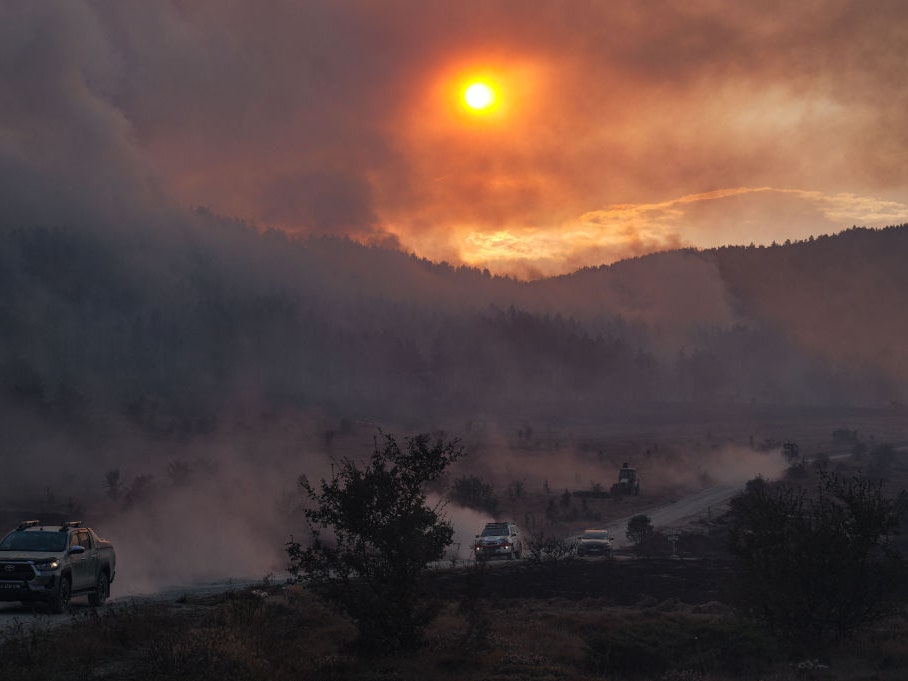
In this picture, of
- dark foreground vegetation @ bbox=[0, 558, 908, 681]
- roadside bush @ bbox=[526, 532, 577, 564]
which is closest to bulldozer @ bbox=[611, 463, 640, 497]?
roadside bush @ bbox=[526, 532, 577, 564]

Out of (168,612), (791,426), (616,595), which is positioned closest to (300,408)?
(791,426)

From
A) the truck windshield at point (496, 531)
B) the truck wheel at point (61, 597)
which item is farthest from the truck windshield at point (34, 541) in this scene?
the truck windshield at point (496, 531)

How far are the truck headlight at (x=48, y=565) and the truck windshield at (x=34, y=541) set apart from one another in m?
0.75

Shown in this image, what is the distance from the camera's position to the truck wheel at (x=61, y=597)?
2358cm

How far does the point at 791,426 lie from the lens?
180m

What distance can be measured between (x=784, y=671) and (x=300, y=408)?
156030 millimetres

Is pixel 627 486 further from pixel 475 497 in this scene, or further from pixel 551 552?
pixel 551 552

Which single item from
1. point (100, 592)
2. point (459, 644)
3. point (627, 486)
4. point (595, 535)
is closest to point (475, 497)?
point (627, 486)

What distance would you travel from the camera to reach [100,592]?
26531mm

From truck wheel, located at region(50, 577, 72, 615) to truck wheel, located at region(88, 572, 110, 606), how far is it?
5.20ft

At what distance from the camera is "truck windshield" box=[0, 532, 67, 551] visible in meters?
24.4

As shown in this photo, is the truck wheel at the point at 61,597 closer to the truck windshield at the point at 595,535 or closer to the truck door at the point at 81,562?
the truck door at the point at 81,562

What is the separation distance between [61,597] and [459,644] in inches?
395

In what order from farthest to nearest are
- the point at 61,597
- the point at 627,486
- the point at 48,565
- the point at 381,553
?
the point at 627,486 < the point at 61,597 < the point at 48,565 < the point at 381,553
